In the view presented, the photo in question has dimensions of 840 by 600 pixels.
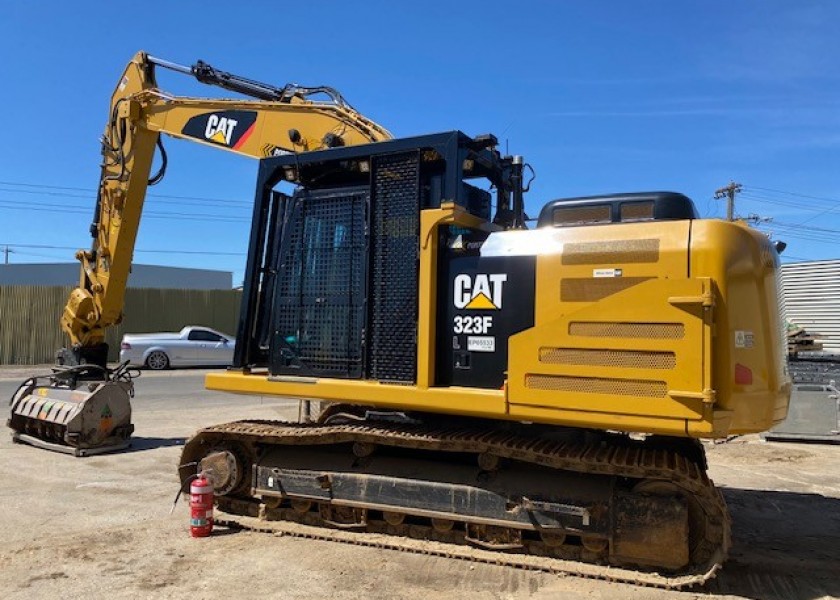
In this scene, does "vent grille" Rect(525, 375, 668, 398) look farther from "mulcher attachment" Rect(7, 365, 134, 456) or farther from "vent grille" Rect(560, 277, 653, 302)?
"mulcher attachment" Rect(7, 365, 134, 456)

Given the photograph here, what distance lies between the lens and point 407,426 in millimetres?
5680

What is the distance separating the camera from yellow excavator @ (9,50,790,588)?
443cm

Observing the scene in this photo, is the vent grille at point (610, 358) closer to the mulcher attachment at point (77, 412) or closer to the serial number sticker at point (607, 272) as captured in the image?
the serial number sticker at point (607, 272)

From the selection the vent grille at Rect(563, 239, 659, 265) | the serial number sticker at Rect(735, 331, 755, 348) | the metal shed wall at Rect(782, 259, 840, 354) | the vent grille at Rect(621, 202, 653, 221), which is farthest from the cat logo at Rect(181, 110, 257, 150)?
the metal shed wall at Rect(782, 259, 840, 354)

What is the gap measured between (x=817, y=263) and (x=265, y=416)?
59.1 ft

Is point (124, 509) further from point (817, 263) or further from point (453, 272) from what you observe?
point (817, 263)

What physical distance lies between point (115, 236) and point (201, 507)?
486cm

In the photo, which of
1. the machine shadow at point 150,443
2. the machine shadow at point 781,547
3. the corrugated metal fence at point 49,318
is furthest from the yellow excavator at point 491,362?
the corrugated metal fence at point 49,318

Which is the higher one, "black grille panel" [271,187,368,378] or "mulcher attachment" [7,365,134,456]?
"black grille panel" [271,187,368,378]

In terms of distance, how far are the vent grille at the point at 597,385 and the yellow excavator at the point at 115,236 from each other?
413 centimetres

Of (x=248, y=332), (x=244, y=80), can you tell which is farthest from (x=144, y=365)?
(x=248, y=332)

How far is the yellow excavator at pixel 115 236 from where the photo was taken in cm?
779

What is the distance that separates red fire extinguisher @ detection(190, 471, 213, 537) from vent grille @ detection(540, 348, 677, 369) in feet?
9.60

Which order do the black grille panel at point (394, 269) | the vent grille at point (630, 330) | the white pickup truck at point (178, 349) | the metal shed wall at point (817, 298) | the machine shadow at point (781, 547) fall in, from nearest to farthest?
1. the vent grille at point (630, 330)
2. the machine shadow at point (781, 547)
3. the black grille panel at point (394, 269)
4. the metal shed wall at point (817, 298)
5. the white pickup truck at point (178, 349)
